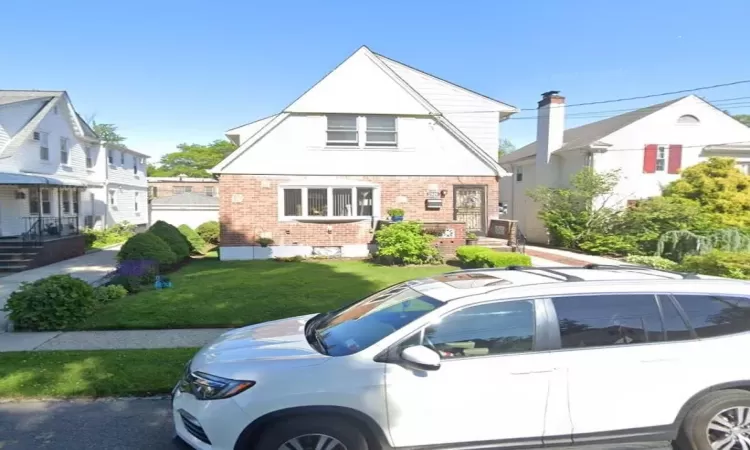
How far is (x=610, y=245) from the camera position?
15.4 metres

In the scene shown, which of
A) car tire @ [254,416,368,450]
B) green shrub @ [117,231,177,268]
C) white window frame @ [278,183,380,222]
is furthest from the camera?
white window frame @ [278,183,380,222]

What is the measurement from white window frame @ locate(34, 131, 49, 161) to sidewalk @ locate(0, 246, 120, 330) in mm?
5149

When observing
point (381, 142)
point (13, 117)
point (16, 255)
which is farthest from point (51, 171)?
point (381, 142)

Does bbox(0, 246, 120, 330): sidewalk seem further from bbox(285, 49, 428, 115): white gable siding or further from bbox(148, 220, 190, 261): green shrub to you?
bbox(285, 49, 428, 115): white gable siding

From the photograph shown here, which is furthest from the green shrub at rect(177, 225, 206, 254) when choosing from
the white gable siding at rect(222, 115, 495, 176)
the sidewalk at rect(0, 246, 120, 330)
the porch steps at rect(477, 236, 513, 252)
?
the porch steps at rect(477, 236, 513, 252)

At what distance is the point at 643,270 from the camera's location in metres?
3.89

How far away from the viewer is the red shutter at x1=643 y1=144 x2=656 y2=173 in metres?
18.3

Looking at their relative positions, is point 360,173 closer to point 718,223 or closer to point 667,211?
point 667,211

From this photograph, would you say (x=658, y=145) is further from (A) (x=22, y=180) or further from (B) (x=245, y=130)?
(A) (x=22, y=180)

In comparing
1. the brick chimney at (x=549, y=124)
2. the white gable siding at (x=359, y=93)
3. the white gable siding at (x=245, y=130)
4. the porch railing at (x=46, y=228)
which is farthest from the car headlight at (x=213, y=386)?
the brick chimney at (x=549, y=124)

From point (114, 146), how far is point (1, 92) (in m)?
6.13

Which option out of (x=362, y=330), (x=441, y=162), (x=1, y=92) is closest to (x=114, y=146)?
(x=1, y=92)

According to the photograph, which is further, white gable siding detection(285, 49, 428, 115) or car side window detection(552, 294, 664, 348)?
white gable siding detection(285, 49, 428, 115)

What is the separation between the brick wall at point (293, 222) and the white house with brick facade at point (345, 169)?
35 millimetres
